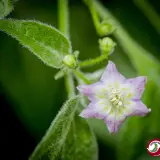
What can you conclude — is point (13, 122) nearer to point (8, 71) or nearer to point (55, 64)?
point (8, 71)

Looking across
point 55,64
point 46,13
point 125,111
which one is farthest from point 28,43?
point 46,13

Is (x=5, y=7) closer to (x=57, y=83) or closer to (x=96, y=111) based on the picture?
(x=96, y=111)

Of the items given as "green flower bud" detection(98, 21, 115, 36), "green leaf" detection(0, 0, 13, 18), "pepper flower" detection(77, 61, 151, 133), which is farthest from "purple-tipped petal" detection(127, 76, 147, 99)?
"green leaf" detection(0, 0, 13, 18)

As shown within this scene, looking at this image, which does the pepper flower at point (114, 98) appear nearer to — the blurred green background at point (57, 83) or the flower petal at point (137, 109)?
the flower petal at point (137, 109)

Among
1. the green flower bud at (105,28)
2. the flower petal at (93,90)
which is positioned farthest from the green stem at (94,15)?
the flower petal at (93,90)

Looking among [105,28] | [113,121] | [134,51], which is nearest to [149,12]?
[134,51]

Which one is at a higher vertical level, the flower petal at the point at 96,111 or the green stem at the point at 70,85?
the green stem at the point at 70,85
